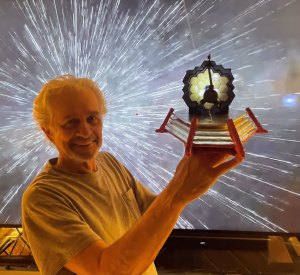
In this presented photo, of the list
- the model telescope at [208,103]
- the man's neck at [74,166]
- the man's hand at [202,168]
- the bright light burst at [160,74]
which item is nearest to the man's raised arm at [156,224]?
the man's hand at [202,168]

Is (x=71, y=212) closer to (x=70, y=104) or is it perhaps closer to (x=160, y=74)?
(x=70, y=104)

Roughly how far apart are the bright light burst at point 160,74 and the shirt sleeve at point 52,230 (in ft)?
2.91

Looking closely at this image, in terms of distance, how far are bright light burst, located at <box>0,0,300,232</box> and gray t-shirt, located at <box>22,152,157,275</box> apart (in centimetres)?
67

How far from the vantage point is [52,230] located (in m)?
0.75

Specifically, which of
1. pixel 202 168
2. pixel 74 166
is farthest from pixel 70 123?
pixel 202 168

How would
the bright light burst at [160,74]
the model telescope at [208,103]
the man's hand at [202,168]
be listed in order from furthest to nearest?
1. the bright light burst at [160,74]
2. the model telescope at [208,103]
3. the man's hand at [202,168]

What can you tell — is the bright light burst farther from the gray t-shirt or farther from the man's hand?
the man's hand

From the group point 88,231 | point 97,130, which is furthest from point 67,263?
point 97,130

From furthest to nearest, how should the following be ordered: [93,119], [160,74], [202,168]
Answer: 1. [160,74]
2. [93,119]
3. [202,168]

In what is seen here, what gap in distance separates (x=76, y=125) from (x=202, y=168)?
0.35 m

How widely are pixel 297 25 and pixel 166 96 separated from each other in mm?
627

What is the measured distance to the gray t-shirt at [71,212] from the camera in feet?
2.43

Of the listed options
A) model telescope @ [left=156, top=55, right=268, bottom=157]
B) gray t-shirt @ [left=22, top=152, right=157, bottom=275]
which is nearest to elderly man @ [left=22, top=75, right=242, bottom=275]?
gray t-shirt @ [left=22, top=152, right=157, bottom=275]

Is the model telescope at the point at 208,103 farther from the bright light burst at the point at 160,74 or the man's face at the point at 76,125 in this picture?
the bright light burst at the point at 160,74
